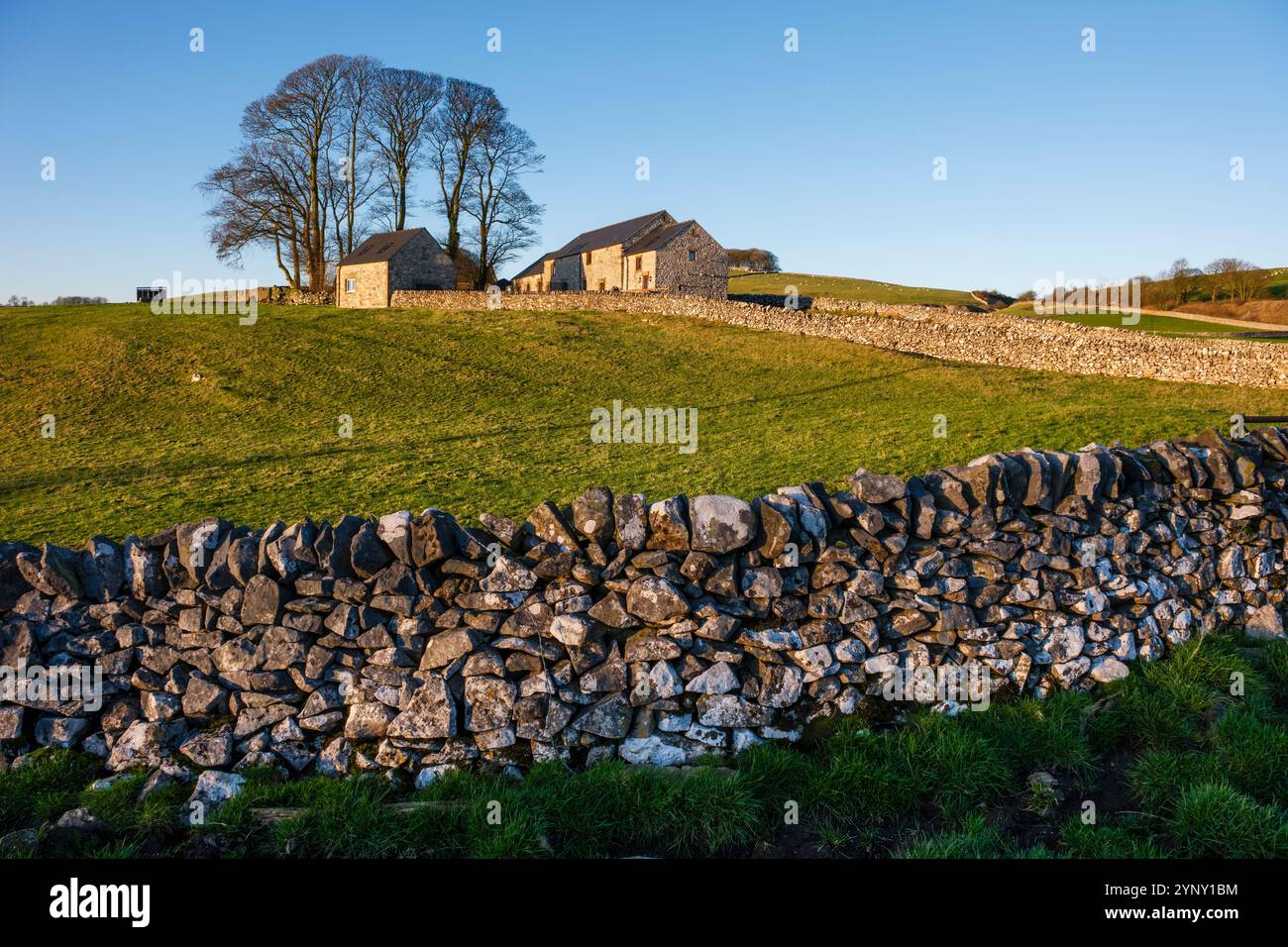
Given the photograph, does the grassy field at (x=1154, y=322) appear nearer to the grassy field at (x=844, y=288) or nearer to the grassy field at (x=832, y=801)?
the grassy field at (x=844, y=288)

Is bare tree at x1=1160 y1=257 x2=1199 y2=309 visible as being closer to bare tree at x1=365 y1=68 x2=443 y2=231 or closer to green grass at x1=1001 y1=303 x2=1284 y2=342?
green grass at x1=1001 y1=303 x2=1284 y2=342

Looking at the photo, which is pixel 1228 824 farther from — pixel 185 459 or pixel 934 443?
pixel 185 459

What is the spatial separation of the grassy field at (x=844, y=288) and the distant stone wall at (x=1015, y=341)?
108 feet

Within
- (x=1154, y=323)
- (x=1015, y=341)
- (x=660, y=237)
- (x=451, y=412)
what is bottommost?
(x=451, y=412)

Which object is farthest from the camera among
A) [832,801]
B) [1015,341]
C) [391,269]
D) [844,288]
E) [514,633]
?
[844,288]

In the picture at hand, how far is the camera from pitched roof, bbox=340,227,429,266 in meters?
48.1

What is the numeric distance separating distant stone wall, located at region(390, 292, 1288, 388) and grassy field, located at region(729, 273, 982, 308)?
32810 mm

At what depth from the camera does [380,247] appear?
4978 cm

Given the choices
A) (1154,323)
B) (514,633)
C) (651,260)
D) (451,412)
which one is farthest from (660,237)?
(514,633)

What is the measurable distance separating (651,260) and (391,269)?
16238 millimetres

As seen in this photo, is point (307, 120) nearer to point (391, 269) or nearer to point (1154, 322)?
point (391, 269)
